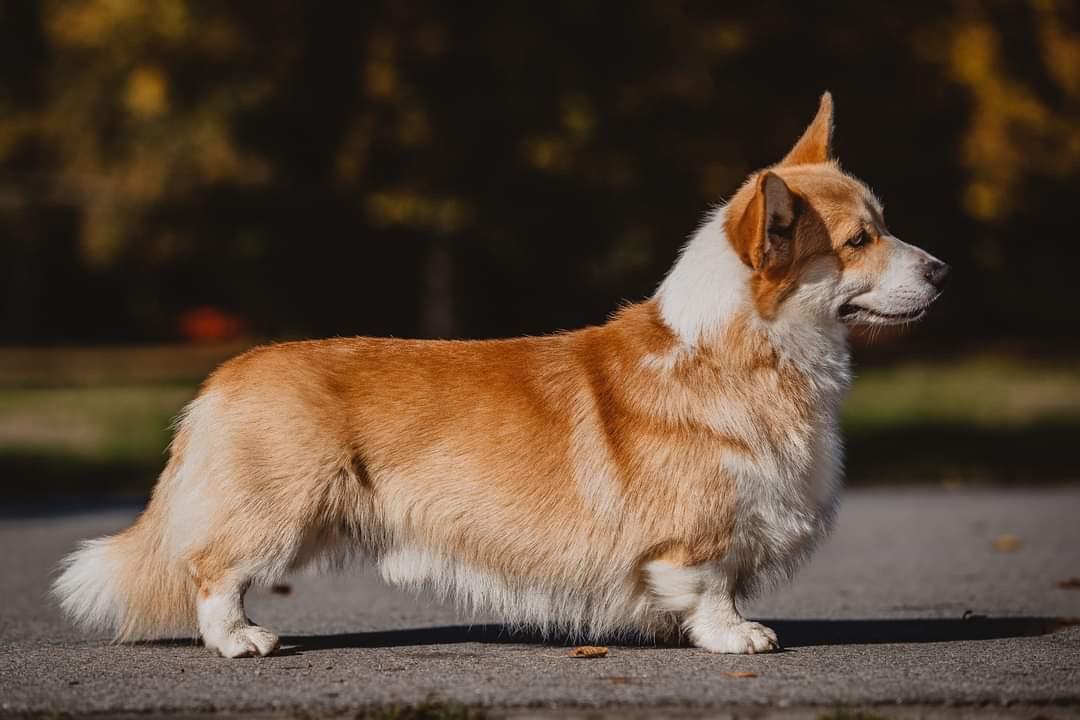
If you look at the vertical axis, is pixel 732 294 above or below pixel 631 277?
above

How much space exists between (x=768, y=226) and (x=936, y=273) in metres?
0.67

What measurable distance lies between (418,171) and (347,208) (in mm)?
3970

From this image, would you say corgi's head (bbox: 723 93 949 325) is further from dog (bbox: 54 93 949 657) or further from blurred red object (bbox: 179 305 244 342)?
blurred red object (bbox: 179 305 244 342)

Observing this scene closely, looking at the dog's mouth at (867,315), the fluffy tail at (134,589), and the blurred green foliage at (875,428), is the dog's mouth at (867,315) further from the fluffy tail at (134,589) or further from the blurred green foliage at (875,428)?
the blurred green foliage at (875,428)

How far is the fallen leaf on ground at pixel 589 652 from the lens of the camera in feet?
17.0

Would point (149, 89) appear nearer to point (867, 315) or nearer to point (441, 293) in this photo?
point (441, 293)

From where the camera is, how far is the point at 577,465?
517cm

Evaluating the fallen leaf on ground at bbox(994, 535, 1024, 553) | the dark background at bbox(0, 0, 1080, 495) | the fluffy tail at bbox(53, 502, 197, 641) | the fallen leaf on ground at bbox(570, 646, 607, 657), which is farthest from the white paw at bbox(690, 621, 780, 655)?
the dark background at bbox(0, 0, 1080, 495)

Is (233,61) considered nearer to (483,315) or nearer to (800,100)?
(800,100)

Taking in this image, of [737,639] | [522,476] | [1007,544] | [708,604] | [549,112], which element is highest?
[549,112]

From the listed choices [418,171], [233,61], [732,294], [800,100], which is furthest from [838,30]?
[732,294]

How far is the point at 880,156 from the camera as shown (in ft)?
63.6

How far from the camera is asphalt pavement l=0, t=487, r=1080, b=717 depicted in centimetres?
423

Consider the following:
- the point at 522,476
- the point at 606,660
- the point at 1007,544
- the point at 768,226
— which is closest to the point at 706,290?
the point at 768,226
